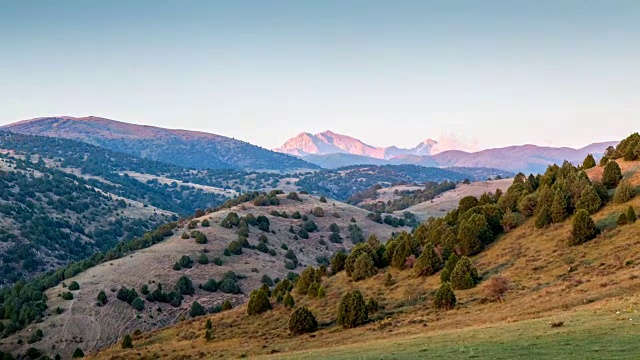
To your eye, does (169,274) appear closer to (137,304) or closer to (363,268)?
(137,304)

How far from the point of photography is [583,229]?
50938 mm

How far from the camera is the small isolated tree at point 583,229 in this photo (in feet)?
167

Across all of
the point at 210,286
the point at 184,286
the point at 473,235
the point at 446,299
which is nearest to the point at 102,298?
the point at 184,286

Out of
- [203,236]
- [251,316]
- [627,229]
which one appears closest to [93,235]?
[203,236]

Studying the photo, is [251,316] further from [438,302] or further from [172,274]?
[172,274]

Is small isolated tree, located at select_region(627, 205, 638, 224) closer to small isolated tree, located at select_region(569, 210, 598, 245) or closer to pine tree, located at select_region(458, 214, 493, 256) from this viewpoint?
small isolated tree, located at select_region(569, 210, 598, 245)

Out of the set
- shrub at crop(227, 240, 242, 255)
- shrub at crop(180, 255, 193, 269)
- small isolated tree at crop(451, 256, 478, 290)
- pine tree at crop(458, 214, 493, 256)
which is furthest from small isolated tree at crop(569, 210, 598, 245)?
shrub at crop(227, 240, 242, 255)

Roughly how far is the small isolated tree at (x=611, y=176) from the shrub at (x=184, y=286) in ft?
220

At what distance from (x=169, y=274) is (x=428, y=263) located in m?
59.6

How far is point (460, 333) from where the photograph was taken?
32812 millimetres

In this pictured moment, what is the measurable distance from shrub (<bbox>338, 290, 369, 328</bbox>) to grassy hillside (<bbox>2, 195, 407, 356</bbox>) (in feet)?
145

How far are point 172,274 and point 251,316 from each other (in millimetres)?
46028

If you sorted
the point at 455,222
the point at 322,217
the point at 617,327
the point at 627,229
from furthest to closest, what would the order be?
the point at 322,217
the point at 455,222
the point at 627,229
the point at 617,327

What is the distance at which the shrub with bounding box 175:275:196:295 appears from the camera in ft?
315
